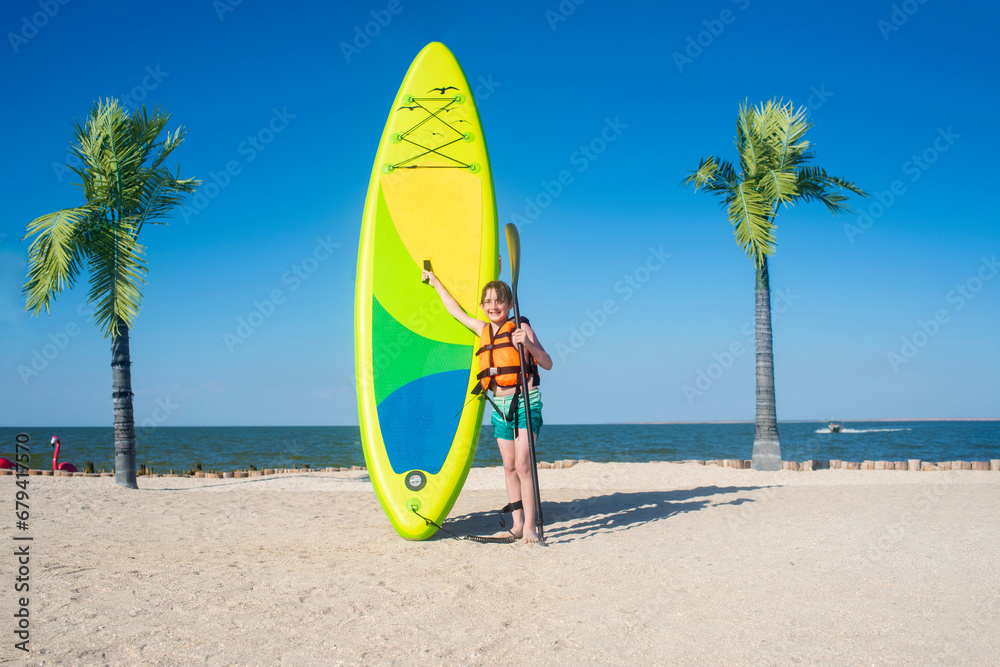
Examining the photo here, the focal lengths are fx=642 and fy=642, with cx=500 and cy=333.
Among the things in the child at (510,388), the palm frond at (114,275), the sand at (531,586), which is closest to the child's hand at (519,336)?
the child at (510,388)

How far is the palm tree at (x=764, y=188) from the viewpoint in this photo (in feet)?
28.6

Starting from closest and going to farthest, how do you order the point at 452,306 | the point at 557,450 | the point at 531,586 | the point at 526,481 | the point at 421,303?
the point at 531,586, the point at 526,481, the point at 452,306, the point at 421,303, the point at 557,450

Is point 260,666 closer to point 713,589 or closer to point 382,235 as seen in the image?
point 713,589

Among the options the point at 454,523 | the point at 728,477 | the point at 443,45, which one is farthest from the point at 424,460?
the point at 728,477

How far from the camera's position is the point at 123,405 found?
25.3ft

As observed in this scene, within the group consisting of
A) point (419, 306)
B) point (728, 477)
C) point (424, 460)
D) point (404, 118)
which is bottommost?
point (728, 477)

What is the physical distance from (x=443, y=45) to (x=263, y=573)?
4.41 m

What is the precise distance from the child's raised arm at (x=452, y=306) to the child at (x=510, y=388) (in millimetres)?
92

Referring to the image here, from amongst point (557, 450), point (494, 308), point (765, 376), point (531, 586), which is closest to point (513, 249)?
point (494, 308)

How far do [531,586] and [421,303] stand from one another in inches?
91.8

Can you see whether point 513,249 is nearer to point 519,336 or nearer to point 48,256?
point 519,336

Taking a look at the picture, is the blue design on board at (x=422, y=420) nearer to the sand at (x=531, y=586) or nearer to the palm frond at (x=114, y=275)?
the sand at (x=531, y=586)

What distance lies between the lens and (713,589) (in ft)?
10.6

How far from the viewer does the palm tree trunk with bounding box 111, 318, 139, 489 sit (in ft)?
25.1
